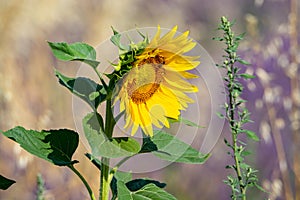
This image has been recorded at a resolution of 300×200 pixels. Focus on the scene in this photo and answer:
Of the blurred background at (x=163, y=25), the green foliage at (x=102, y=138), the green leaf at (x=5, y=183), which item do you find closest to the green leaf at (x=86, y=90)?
the green foliage at (x=102, y=138)

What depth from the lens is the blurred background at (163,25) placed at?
129 centimetres

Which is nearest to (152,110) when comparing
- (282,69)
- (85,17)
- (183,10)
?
(282,69)

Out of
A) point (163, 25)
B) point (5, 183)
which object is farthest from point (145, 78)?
point (163, 25)

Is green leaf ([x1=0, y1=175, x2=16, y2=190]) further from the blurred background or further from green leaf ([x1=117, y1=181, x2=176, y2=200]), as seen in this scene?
the blurred background

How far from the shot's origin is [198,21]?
69.2 inches

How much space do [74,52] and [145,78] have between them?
64 millimetres

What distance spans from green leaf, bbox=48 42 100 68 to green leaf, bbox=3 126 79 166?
80 millimetres

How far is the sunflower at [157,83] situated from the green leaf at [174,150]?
0.02 m

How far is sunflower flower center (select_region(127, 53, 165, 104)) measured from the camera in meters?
0.57

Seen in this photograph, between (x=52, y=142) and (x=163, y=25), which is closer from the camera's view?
(x=52, y=142)

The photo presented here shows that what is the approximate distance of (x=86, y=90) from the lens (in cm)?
60

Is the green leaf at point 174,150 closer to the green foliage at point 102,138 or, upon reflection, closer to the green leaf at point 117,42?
the green foliage at point 102,138

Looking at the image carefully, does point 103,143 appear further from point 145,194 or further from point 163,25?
point 163,25

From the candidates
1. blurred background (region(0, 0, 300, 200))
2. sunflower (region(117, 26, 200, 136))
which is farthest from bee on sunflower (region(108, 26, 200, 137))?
blurred background (region(0, 0, 300, 200))
